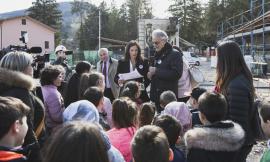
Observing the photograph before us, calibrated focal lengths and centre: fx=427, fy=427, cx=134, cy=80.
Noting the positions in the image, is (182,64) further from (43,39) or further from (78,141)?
(43,39)

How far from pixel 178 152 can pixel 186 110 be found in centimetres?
117

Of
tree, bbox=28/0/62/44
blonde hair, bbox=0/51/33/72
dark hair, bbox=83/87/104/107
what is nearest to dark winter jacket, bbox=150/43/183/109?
dark hair, bbox=83/87/104/107

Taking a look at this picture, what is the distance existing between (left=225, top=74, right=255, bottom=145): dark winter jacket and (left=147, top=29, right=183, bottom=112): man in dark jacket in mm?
2229

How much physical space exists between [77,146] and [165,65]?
436cm

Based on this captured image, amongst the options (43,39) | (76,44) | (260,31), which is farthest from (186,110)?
(76,44)

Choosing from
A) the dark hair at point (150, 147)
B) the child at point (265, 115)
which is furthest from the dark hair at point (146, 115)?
the dark hair at point (150, 147)

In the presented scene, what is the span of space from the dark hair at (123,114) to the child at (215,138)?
0.57 m

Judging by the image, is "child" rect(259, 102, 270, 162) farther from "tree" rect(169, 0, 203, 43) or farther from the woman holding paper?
"tree" rect(169, 0, 203, 43)

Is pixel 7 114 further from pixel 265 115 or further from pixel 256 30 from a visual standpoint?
pixel 256 30

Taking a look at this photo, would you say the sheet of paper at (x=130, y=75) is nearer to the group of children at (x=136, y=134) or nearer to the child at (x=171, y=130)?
the group of children at (x=136, y=134)

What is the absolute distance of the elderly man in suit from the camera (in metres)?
7.30

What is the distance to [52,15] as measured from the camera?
8375 cm

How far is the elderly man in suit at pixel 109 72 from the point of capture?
730 centimetres

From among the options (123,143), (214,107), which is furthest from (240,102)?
(123,143)
